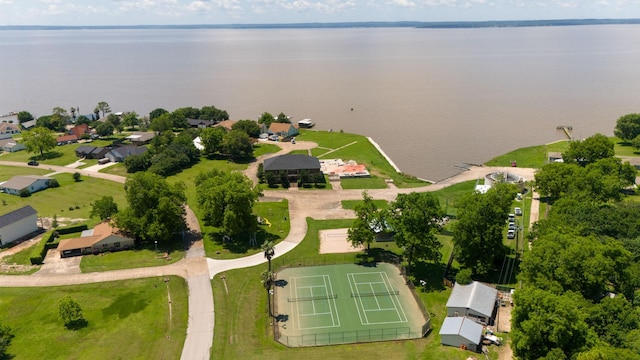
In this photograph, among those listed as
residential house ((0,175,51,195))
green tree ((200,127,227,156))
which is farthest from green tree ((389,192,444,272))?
residential house ((0,175,51,195))

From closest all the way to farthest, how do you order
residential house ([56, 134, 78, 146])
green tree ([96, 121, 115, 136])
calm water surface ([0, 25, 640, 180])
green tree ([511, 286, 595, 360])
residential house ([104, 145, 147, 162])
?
green tree ([511, 286, 595, 360]) < residential house ([104, 145, 147, 162]) < residential house ([56, 134, 78, 146]) < calm water surface ([0, 25, 640, 180]) < green tree ([96, 121, 115, 136])

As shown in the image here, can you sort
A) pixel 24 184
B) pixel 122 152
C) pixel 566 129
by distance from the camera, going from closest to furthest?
1. pixel 24 184
2. pixel 122 152
3. pixel 566 129

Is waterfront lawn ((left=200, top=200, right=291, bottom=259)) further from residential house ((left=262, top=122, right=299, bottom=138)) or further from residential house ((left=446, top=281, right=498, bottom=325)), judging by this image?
residential house ((left=262, top=122, right=299, bottom=138))

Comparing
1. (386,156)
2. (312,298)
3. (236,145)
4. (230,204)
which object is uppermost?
(236,145)

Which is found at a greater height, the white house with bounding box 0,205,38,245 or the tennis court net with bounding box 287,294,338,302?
the white house with bounding box 0,205,38,245

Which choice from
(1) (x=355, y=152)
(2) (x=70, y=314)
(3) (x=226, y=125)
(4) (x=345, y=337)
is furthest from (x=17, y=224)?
(1) (x=355, y=152)

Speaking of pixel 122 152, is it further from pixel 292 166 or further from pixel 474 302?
pixel 474 302

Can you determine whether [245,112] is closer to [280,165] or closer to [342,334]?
[280,165]

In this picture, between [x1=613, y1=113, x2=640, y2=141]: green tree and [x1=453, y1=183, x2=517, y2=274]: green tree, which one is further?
[x1=613, y1=113, x2=640, y2=141]: green tree
